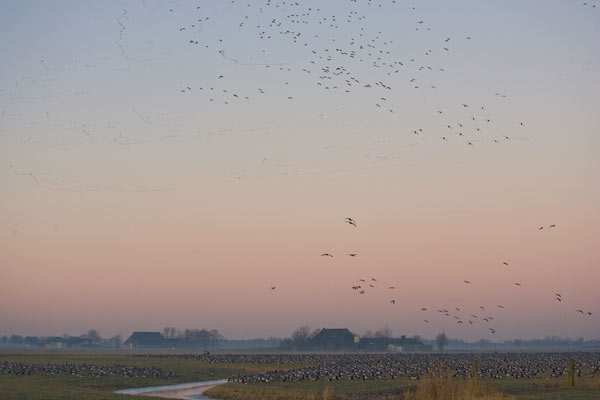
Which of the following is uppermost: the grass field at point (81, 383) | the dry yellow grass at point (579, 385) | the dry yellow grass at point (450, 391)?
the dry yellow grass at point (450, 391)

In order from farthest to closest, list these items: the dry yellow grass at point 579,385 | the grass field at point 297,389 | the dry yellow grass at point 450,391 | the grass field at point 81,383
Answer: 1. the grass field at point 81,383
2. the dry yellow grass at point 579,385
3. the grass field at point 297,389
4. the dry yellow grass at point 450,391

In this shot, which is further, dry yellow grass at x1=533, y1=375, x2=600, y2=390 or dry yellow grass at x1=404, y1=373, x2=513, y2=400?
dry yellow grass at x1=533, y1=375, x2=600, y2=390

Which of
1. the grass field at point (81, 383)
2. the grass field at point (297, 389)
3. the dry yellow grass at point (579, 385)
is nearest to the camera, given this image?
the grass field at point (297, 389)

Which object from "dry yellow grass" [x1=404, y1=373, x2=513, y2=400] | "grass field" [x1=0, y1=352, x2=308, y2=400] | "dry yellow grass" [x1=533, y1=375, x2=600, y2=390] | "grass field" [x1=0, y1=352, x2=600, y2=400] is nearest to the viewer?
"dry yellow grass" [x1=404, y1=373, x2=513, y2=400]

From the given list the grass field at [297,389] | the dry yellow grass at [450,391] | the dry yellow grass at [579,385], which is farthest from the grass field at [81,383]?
the dry yellow grass at [579,385]

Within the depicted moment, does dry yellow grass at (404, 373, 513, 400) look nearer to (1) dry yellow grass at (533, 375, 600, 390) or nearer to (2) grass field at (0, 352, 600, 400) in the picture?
(2) grass field at (0, 352, 600, 400)

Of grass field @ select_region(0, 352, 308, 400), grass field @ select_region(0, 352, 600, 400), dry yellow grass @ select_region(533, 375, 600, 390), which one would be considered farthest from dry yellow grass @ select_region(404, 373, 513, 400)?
grass field @ select_region(0, 352, 308, 400)

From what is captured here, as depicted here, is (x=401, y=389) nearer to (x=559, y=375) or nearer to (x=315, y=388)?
(x=315, y=388)

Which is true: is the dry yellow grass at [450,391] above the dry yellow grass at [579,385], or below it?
above

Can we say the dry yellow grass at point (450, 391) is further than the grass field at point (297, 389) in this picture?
No

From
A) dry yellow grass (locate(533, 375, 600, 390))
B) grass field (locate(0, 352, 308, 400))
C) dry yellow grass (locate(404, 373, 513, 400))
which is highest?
dry yellow grass (locate(404, 373, 513, 400))

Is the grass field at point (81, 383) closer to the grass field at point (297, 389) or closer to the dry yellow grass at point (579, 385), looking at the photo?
the grass field at point (297, 389)

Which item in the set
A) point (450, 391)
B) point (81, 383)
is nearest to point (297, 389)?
point (450, 391)

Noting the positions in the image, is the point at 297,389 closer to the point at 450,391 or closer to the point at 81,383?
the point at 450,391
